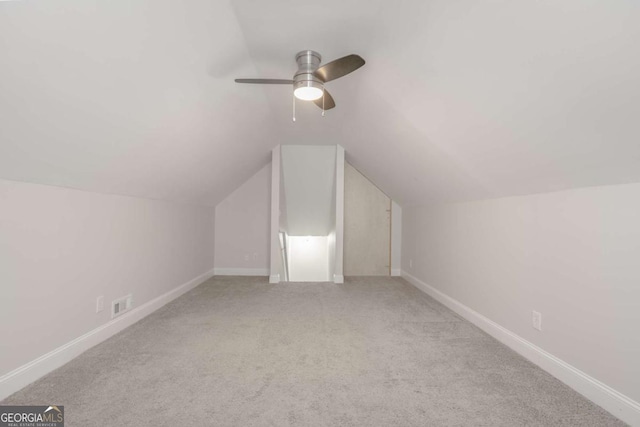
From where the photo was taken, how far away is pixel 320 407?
188 centimetres

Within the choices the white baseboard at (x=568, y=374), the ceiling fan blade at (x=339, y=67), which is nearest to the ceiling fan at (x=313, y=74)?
the ceiling fan blade at (x=339, y=67)

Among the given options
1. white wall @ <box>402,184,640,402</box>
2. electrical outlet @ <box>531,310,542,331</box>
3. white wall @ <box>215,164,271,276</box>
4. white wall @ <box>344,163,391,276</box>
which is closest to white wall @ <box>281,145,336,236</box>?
white wall @ <box>344,163,391,276</box>

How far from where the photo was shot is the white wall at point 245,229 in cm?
607

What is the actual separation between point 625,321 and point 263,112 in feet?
11.7

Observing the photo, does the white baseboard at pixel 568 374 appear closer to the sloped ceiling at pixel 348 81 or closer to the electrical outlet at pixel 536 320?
the electrical outlet at pixel 536 320

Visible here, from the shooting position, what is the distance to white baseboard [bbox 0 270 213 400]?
1.94 m

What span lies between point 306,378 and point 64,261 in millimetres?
1941

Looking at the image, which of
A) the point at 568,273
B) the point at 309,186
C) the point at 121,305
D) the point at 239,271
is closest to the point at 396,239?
the point at 309,186

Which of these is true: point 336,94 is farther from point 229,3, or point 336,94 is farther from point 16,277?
point 16,277

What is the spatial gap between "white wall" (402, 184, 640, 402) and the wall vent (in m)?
3.51

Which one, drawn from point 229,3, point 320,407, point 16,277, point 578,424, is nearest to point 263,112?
point 229,3

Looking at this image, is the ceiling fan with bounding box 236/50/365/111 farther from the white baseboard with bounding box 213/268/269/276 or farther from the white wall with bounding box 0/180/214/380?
the white baseboard with bounding box 213/268/269/276

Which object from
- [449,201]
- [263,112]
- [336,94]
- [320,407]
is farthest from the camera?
[449,201]

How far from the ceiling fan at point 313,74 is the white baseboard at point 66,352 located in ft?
7.60
